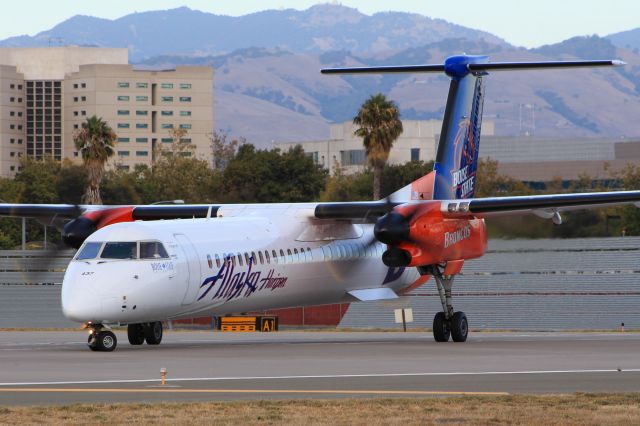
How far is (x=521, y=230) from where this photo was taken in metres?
34.2

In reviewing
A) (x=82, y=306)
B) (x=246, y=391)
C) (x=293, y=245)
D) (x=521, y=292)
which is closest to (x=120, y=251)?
(x=82, y=306)

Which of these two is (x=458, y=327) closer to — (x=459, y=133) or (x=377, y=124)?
(x=459, y=133)

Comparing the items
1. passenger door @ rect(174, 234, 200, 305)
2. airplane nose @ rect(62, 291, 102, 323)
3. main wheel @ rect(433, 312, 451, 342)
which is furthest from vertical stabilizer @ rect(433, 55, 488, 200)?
airplane nose @ rect(62, 291, 102, 323)

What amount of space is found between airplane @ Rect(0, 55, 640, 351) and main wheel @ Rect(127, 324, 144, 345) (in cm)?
3

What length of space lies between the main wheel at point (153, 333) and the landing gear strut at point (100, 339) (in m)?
3.18

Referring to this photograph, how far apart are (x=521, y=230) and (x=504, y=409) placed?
17.4 m

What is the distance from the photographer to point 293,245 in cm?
3189

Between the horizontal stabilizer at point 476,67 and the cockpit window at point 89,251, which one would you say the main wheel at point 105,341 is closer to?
the cockpit window at point 89,251

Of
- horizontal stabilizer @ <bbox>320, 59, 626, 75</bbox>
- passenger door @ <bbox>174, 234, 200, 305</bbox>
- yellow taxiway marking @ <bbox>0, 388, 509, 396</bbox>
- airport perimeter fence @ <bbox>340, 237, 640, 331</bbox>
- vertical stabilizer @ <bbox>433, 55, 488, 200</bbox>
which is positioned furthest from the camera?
airport perimeter fence @ <bbox>340, 237, 640, 331</bbox>

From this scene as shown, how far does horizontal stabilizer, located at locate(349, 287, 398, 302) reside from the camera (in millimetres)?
34062

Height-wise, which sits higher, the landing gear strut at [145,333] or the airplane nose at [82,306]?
the airplane nose at [82,306]

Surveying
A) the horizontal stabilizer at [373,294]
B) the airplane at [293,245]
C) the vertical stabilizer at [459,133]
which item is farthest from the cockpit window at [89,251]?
the vertical stabilizer at [459,133]

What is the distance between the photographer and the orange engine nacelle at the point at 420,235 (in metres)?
30.4

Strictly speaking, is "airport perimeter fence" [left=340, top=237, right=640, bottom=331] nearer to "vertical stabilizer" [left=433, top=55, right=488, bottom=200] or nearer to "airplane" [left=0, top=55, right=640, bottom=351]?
"vertical stabilizer" [left=433, top=55, right=488, bottom=200]
